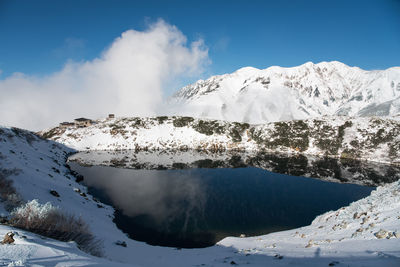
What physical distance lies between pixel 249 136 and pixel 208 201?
7199cm

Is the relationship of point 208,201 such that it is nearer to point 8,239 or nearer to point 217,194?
point 217,194

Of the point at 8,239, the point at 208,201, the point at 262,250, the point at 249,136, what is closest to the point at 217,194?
the point at 208,201

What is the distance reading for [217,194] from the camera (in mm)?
35875

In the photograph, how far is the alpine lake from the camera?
24.5 m

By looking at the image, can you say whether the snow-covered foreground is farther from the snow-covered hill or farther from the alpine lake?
the snow-covered hill

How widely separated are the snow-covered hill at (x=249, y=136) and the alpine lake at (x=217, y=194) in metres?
A: 20.6

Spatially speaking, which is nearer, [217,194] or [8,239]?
[8,239]

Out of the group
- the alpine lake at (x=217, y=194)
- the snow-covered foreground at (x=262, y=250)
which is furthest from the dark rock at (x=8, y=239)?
the alpine lake at (x=217, y=194)

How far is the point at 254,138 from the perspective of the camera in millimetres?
96938

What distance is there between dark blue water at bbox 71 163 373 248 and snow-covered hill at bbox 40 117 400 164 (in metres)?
44.1

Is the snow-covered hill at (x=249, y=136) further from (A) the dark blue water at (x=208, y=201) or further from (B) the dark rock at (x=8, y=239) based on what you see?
(B) the dark rock at (x=8, y=239)

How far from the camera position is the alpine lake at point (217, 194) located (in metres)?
24.5

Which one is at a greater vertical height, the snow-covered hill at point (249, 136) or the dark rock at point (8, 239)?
the snow-covered hill at point (249, 136)

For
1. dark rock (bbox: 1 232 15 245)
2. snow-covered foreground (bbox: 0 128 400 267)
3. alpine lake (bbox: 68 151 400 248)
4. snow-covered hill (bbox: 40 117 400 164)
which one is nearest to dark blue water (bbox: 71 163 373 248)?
alpine lake (bbox: 68 151 400 248)
